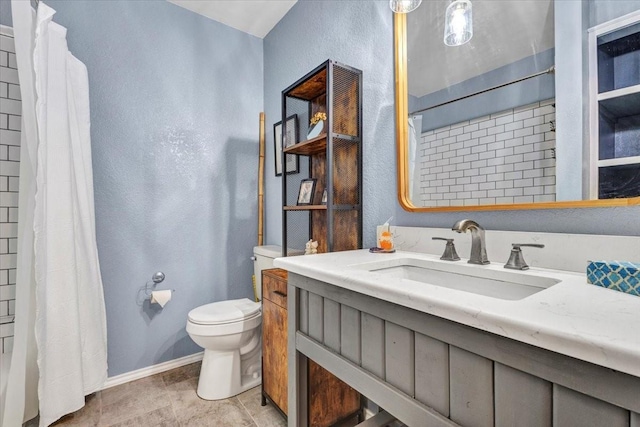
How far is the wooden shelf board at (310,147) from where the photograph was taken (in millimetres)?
1546

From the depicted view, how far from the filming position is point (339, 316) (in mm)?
896

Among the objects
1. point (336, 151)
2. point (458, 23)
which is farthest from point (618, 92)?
point (336, 151)

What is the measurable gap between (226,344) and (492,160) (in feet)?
5.22

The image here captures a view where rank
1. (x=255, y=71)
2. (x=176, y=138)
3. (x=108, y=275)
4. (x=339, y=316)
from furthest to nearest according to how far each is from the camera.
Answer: (x=255, y=71) < (x=176, y=138) < (x=108, y=275) < (x=339, y=316)

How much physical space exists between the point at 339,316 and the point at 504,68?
3.44 feet

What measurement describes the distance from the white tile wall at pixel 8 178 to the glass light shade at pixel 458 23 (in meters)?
2.21

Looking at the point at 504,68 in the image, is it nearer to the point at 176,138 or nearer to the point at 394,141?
the point at 394,141

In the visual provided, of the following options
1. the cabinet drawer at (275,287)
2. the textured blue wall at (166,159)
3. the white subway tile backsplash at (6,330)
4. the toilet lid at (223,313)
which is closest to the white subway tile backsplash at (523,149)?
the cabinet drawer at (275,287)

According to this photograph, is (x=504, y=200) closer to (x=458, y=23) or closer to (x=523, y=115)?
(x=523, y=115)

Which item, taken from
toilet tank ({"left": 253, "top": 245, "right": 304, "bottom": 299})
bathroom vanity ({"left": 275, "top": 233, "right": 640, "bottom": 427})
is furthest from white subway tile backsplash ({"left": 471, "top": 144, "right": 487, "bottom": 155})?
toilet tank ({"left": 253, "top": 245, "right": 304, "bottom": 299})

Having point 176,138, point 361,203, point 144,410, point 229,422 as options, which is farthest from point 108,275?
point 361,203

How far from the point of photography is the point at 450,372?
0.61 meters

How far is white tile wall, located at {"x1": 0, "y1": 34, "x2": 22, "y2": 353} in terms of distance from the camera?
5.11ft

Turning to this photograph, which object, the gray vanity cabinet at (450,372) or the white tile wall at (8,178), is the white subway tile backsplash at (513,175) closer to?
the gray vanity cabinet at (450,372)
